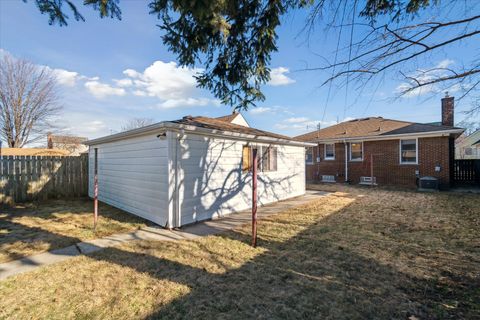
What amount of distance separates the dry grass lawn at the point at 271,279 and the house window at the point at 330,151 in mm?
10603

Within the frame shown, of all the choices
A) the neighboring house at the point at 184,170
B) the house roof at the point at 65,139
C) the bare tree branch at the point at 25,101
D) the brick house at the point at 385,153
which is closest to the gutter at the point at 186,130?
the neighboring house at the point at 184,170

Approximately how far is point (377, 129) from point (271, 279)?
1452cm

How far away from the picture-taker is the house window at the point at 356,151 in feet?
46.8

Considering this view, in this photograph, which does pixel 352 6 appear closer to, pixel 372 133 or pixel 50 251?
pixel 50 251

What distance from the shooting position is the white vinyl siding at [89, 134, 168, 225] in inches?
223

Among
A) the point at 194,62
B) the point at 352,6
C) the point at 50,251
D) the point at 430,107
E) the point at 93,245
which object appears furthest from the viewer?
the point at 194,62

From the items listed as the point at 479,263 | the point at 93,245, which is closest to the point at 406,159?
the point at 479,263

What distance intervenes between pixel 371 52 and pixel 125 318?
393 cm

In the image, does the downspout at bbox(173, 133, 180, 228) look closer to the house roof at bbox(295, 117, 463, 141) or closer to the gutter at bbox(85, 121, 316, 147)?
the gutter at bbox(85, 121, 316, 147)

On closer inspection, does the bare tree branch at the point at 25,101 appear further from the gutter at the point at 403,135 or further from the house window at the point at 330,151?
the house window at the point at 330,151

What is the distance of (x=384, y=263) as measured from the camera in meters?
3.53

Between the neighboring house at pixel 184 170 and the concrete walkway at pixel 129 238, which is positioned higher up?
the neighboring house at pixel 184 170

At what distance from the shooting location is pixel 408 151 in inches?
499

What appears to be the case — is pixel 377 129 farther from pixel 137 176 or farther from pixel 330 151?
pixel 137 176
